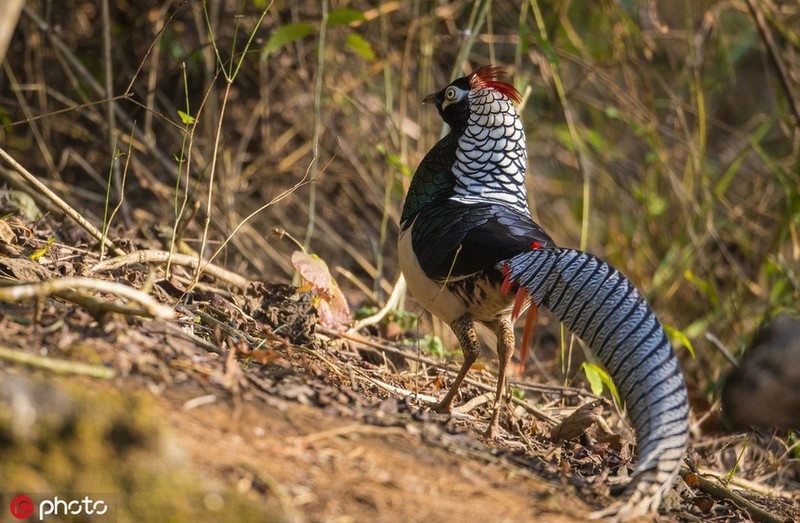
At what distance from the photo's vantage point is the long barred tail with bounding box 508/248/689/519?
2.94 m

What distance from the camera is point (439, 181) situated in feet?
14.8

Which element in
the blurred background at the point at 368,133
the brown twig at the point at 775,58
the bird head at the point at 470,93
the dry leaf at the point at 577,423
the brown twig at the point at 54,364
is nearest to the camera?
the brown twig at the point at 54,364

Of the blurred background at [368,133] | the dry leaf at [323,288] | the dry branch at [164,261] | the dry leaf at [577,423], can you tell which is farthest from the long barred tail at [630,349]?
the blurred background at [368,133]

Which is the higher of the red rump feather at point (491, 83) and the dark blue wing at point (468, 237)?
the red rump feather at point (491, 83)

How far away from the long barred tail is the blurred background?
2.70m

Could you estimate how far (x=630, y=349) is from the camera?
121 inches

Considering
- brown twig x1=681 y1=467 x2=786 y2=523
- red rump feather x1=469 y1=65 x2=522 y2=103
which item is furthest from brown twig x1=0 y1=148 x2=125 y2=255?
brown twig x1=681 y1=467 x2=786 y2=523

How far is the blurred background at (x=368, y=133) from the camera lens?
6453 mm

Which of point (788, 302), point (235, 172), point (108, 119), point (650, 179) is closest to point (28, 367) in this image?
point (108, 119)

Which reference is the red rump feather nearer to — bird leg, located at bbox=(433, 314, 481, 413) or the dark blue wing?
the dark blue wing

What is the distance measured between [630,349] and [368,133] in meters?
4.75

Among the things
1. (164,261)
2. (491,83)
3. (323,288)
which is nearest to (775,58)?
(491,83)

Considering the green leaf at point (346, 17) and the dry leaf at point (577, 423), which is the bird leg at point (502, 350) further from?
the green leaf at point (346, 17)
